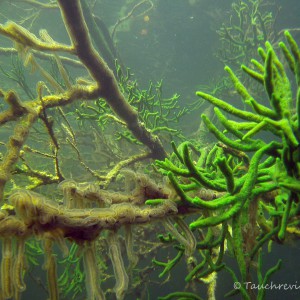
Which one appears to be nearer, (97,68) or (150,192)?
(150,192)

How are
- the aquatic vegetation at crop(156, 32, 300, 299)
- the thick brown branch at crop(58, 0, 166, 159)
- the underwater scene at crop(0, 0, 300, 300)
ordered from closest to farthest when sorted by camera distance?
1. the underwater scene at crop(0, 0, 300, 300)
2. the aquatic vegetation at crop(156, 32, 300, 299)
3. the thick brown branch at crop(58, 0, 166, 159)

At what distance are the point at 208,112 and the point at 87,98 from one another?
9.63 metres

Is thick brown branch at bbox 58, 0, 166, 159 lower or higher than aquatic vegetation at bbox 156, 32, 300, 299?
higher

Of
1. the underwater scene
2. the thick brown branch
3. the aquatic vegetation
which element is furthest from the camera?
the thick brown branch

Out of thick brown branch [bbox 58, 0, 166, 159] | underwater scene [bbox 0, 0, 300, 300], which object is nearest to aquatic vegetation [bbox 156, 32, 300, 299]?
underwater scene [bbox 0, 0, 300, 300]

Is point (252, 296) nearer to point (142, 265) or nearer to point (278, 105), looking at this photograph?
point (278, 105)

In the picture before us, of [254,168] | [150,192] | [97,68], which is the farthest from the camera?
[97,68]

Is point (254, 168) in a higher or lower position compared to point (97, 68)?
lower

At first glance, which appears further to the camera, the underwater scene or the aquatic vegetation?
the aquatic vegetation

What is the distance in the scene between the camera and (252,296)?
231cm

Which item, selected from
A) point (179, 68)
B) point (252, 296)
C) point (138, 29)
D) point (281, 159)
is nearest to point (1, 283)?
point (281, 159)

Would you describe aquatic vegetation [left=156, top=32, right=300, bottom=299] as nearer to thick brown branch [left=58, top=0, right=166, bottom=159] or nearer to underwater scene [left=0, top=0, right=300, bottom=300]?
underwater scene [left=0, top=0, right=300, bottom=300]

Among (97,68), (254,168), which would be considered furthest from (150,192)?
(97,68)

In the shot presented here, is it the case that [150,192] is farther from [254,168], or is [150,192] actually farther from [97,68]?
[97,68]
